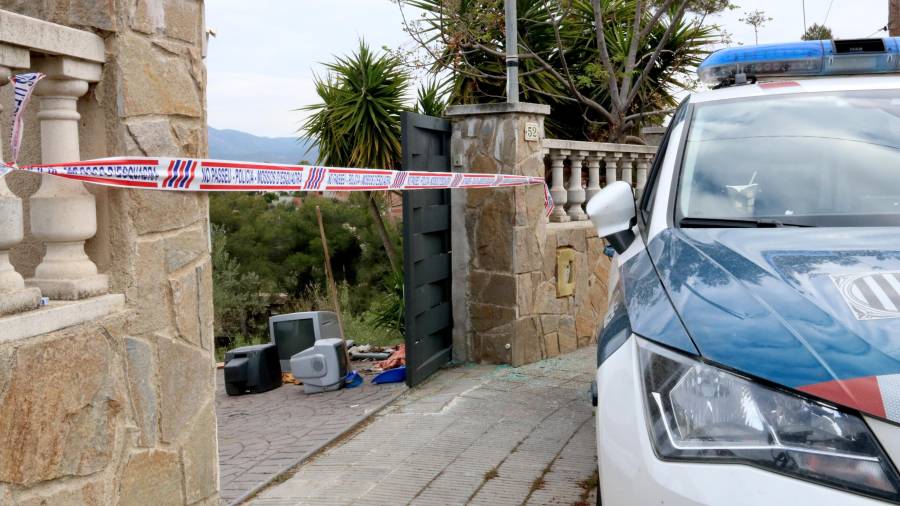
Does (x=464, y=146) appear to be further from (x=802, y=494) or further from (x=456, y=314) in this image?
(x=802, y=494)

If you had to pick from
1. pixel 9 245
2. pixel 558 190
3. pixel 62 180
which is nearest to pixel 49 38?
pixel 62 180

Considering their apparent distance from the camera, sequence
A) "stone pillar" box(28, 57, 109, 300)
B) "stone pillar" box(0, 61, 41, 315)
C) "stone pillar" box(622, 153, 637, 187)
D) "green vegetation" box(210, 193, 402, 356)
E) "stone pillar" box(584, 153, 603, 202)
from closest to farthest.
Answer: "stone pillar" box(0, 61, 41, 315), "stone pillar" box(28, 57, 109, 300), "stone pillar" box(584, 153, 603, 202), "stone pillar" box(622, 153, 637, 187), "green vegetation" box(210, 193, 402, 356)

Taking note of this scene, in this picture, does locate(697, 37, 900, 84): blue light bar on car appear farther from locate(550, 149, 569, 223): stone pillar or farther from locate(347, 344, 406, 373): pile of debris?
locate(347, 344, 406, 373): pile of debris

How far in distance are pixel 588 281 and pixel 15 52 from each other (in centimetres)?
634

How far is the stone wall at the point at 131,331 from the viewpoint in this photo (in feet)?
7.79

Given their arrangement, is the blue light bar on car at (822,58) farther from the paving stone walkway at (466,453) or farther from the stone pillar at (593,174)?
the stone pillar at (593,174)

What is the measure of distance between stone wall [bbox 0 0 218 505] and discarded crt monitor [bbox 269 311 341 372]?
14.6 feet

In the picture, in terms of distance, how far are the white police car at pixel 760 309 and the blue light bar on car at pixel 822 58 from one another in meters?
0.49

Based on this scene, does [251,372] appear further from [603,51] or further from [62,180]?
[603,51]

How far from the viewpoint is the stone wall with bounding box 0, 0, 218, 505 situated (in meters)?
2.38

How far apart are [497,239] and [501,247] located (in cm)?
8

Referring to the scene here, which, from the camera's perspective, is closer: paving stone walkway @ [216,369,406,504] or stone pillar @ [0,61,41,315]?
stone pillar @ [0,61,41,315]

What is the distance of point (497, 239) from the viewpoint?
6.98 meters

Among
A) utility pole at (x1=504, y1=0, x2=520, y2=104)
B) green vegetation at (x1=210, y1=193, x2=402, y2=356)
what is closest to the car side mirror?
utility pole at (x1=504, y1=0, x2=520, y2=104)
